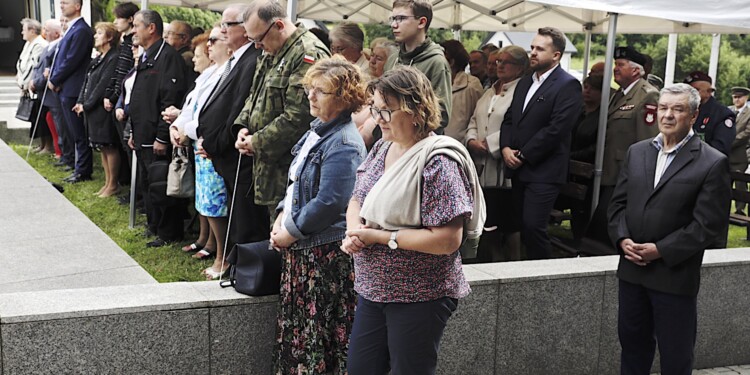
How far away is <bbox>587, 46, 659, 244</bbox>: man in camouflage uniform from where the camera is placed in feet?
23.0

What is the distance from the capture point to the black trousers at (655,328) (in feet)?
14.1

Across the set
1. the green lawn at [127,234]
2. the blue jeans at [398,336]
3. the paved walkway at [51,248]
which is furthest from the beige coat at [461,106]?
the blue jeans at [398,336]

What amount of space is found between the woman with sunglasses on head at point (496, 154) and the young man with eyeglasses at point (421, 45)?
4.76ft

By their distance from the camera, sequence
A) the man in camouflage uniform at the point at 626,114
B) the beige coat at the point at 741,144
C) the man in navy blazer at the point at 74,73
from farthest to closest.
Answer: the beige coat at the point at 741,144, the man in navy blazer at the point at 74,73, the man in camouflage uniform at the point at 626,114

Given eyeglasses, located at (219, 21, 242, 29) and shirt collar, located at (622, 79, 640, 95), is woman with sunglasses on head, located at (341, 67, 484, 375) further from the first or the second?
shirt collar, located at (622, 79, 640, 95)

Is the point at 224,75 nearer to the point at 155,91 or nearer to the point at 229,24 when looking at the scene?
the point at 229,24

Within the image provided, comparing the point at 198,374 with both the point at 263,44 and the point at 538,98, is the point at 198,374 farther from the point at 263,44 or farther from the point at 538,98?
the point at 538,98

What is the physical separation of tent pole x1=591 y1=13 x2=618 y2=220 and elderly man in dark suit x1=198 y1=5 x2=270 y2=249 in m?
2.92

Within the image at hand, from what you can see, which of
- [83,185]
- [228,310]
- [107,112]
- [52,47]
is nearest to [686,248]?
[228,310]

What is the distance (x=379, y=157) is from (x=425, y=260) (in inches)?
19.3

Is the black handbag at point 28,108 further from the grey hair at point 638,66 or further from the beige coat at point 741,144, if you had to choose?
the beige coat at point 741,144

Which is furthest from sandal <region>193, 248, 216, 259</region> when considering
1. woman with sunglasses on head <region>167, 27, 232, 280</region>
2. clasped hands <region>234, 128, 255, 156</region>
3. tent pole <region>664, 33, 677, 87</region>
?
tent pole <region>664, 33, 677, 87</region>

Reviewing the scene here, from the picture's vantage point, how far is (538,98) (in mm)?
6383

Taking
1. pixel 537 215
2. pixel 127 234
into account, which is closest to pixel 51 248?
pixel 127 234
